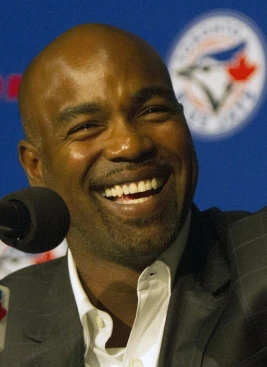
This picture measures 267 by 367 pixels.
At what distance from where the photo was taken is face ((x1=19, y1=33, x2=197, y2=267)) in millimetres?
1199

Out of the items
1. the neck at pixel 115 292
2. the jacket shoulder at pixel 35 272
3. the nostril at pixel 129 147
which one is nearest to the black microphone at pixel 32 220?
the nostril at pixel 129 147

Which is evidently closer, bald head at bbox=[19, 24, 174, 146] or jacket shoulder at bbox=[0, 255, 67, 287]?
bald head at bbox=[19, 24, 174, 146]

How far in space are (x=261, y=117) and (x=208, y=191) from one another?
17cm

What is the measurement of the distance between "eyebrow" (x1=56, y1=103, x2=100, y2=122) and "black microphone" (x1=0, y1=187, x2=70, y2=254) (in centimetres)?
41

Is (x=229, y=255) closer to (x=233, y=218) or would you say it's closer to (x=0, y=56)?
(x=233, y=218)

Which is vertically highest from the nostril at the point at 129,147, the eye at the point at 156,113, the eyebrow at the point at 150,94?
the eyebrow at the point at 150,94

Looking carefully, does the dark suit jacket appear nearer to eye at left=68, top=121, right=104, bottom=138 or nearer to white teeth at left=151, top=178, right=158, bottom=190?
white teeth at left=151, top=178, right=158, bottom=190

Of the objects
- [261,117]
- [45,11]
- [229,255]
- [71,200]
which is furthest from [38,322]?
[45,11]

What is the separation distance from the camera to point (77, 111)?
4.09 feet

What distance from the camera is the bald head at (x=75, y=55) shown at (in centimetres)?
128

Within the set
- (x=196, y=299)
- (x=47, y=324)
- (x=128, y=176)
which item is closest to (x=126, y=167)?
(x=128, y=176)

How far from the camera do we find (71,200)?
1257 millimetres

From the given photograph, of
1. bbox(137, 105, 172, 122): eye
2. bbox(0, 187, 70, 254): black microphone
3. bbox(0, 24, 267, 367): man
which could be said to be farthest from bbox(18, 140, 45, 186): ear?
bbox(0, 187, 70, 254): black microphone

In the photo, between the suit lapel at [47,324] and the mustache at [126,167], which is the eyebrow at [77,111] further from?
the suit lapel at [47,324]
